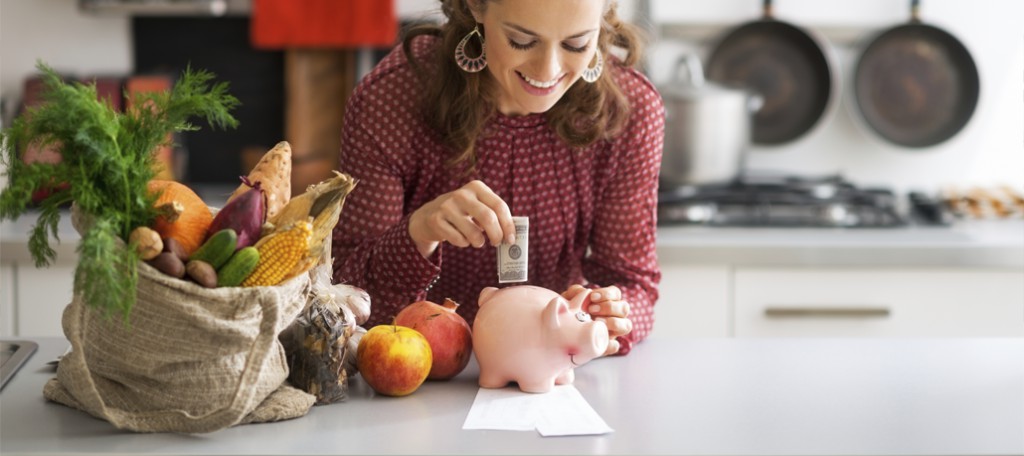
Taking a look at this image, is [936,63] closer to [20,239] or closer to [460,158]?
[460,158]

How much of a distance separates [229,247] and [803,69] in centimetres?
214

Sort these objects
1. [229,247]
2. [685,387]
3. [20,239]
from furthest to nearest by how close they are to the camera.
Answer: [20,239] < [685,387] < [229,247]

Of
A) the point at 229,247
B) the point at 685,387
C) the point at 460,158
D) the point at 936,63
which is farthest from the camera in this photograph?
the point at 936,63

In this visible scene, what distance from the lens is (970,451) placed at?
1.11 m

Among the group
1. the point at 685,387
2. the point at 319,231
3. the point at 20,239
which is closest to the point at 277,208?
the point at 319,231

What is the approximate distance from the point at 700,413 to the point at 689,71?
5.29 feet

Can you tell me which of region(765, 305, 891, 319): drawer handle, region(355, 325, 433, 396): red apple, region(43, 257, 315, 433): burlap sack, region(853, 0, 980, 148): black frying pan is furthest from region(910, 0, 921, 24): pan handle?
region(43, 257, 315, 433): burlap sack

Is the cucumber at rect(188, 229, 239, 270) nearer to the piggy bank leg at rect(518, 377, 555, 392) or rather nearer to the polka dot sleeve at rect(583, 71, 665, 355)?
the piggy bank leg at rect(518, 377, 555, 392)

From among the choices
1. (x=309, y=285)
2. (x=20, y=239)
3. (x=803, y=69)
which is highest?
(x=803, y=69)

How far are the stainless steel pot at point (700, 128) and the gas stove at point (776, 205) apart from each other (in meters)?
0.04

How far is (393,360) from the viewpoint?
4.06ft

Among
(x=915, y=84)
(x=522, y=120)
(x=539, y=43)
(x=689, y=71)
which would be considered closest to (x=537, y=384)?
(x=539, y=43)

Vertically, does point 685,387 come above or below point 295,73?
below

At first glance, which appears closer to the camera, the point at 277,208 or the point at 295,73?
the point at 277,208
